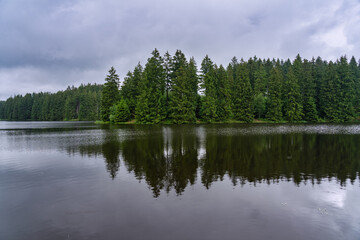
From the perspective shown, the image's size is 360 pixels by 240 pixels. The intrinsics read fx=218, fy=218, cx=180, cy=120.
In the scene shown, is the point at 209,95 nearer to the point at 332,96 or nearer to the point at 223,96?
the point at 223,96

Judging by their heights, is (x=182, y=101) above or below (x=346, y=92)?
below

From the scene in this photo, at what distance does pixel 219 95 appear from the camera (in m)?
76.6

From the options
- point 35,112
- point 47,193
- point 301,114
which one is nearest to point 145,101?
point 301,114

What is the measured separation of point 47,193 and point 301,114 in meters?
82.0

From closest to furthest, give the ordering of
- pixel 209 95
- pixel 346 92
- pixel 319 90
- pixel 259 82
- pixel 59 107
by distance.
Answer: pixel 209 95 < pixel 346 92 < pixel 319 90 < pixel 259 82 < pixel 59 107

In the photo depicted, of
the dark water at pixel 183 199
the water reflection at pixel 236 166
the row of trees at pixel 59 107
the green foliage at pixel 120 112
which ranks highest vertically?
the row of trees at pixel 59 107

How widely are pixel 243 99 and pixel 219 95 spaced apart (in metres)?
8.53

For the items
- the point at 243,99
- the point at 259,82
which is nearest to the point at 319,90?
the point at 259,82

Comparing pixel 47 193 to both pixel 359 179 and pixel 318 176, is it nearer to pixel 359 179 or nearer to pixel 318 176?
pixel 318 176

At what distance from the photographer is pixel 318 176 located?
38.0ft

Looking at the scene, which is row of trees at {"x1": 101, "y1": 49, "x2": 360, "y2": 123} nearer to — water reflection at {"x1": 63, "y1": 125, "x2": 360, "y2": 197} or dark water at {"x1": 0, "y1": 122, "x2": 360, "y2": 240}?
water reflection at {"x1": 63, "y1": 125, "x2": 360, "y2": 197}

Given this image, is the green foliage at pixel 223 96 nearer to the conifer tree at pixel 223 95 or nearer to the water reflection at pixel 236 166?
the conifer tree at pixel 223 95

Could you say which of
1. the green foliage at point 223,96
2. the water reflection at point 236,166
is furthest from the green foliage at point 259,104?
the water reflection at point 236,166

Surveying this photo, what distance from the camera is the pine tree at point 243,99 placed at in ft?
247
